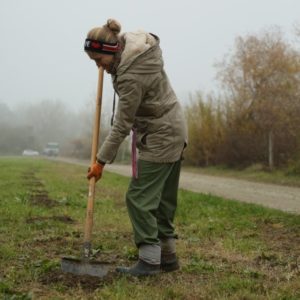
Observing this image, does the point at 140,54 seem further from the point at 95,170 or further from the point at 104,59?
the point at 95,170

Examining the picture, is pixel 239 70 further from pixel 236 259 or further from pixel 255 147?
pixel 236 259

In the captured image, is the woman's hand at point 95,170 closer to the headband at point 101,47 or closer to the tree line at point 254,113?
the headband at point 101,47

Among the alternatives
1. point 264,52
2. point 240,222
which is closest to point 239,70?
point 264,52

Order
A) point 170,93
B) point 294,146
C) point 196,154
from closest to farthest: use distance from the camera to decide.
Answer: point 170,93
point 294,146
point 196,154

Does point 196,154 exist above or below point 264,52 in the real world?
below

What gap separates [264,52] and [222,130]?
5088 mm

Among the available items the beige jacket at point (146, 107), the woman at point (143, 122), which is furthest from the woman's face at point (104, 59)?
the beige jacket at point (146, 107)

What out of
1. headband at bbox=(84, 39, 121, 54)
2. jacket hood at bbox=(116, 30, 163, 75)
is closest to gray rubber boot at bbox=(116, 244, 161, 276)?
jacket hood at bbox=(116, 30, 163, 75)

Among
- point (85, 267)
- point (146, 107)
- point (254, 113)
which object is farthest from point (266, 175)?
point (85, 267)

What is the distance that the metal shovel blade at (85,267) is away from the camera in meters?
4.44

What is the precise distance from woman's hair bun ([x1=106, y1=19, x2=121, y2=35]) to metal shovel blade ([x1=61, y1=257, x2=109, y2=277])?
198 centimetres

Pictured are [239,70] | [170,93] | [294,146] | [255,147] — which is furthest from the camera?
[239,70]

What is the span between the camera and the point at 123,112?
4395 mm

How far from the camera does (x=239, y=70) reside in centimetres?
2850
